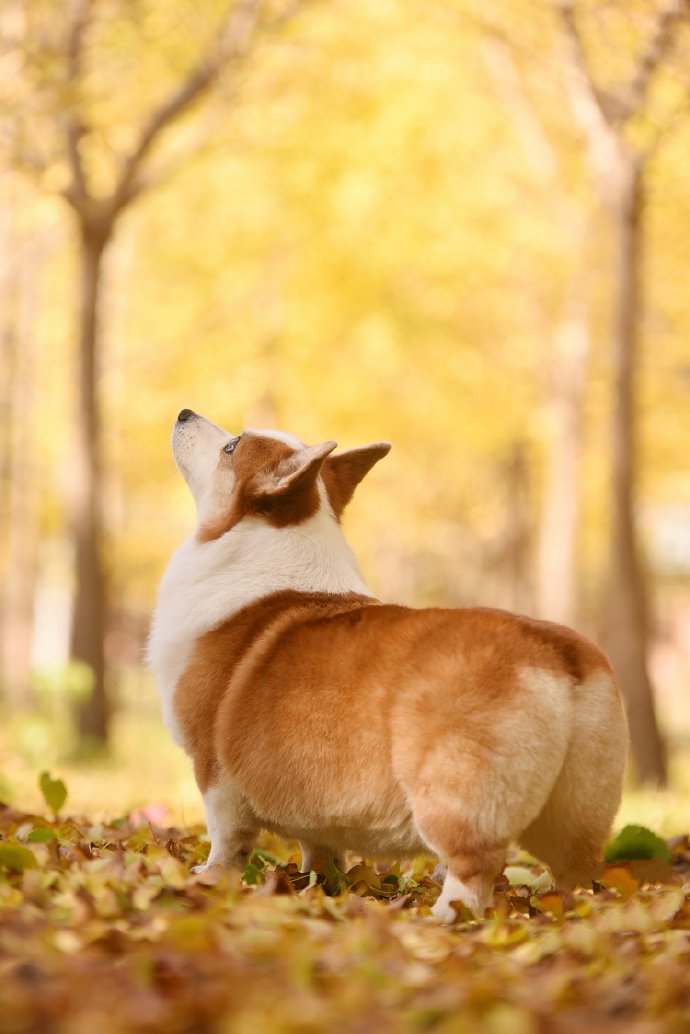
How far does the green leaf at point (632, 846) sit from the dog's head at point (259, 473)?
1518mm

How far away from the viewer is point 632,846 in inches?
169

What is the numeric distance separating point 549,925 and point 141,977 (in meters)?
1.29

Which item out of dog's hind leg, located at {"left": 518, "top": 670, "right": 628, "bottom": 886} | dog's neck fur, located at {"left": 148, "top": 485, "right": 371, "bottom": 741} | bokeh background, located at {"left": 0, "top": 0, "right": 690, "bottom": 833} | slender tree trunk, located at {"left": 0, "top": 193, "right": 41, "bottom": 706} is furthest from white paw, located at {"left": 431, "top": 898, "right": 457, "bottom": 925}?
slender tree trunk, located at {"left": 0, "top": 193, "right": 41, "bottom": 706}

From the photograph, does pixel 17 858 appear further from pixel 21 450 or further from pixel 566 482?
pixel 21 450

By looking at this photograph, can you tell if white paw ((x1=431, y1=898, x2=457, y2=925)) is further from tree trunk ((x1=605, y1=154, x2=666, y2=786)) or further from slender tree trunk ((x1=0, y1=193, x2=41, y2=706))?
slender tree trunk ((x1=0, y1=193, x2=41, y2=706))

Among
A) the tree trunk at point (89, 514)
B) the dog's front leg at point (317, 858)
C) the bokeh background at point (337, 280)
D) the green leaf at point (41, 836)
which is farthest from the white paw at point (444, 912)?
the tree trunk at point (89, 514)

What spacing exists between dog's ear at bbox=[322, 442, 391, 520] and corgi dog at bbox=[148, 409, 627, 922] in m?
0.02

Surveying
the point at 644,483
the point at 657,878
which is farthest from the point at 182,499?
the point at 657,878

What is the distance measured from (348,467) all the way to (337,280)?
995 centimetres

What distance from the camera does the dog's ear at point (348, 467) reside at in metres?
4.13

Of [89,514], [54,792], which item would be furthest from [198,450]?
[89,514]

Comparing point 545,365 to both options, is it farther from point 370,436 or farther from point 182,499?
point 182,499

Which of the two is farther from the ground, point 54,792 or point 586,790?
point 54,792

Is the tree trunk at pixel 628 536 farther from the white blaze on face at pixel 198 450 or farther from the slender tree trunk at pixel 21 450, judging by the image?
the slender tree trunk at pixel 21 450
